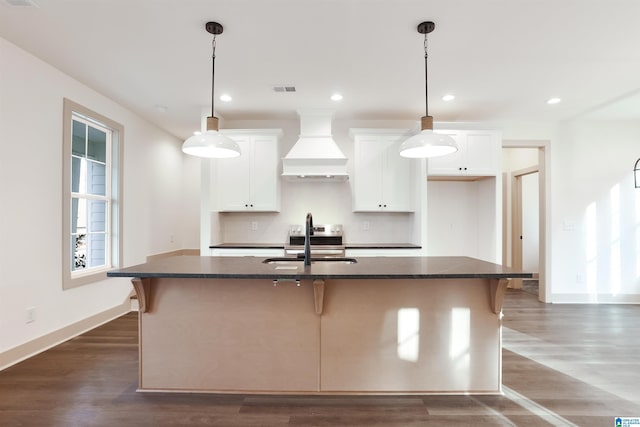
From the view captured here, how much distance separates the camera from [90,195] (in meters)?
3.76

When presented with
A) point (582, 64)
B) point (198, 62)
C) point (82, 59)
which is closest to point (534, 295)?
point (582, 64)

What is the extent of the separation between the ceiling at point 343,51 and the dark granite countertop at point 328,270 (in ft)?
5.80

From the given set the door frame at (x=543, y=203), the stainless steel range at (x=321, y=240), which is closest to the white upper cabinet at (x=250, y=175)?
the stainless steel range at (x=321, y=240)

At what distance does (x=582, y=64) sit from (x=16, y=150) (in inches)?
202

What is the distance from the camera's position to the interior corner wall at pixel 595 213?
15.6 ft

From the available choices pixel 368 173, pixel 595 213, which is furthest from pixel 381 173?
pixel 595 213

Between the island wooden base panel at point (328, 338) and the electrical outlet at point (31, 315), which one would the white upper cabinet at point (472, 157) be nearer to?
the island wooden base panel at point (328, 338)

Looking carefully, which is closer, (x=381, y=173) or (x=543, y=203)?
(x=381, y=173)

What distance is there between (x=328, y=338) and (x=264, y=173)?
262 cm

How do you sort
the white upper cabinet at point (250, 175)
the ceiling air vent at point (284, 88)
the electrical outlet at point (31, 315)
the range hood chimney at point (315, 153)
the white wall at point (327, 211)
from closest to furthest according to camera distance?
the electrical outlet at point (31, 315), the ceiling air vent at point (284, 88), the range hood chimney at point (315, 153), the white upper cabinet at point (250, 175), the white wall at point (327, 211)

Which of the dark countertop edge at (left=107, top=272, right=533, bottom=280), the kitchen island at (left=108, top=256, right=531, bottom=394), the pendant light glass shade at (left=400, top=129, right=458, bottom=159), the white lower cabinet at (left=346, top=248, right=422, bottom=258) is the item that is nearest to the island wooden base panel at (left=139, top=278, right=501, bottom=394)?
the kitchen island at (left=108, top=256, right=531, bottom=394)

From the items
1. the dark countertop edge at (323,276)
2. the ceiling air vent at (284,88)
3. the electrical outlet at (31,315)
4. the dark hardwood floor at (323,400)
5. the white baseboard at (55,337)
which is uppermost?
the ceiling air vent at (284,88)

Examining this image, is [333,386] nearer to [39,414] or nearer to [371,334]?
[371,334]

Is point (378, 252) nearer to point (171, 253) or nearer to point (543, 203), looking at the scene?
point (543, 203)
